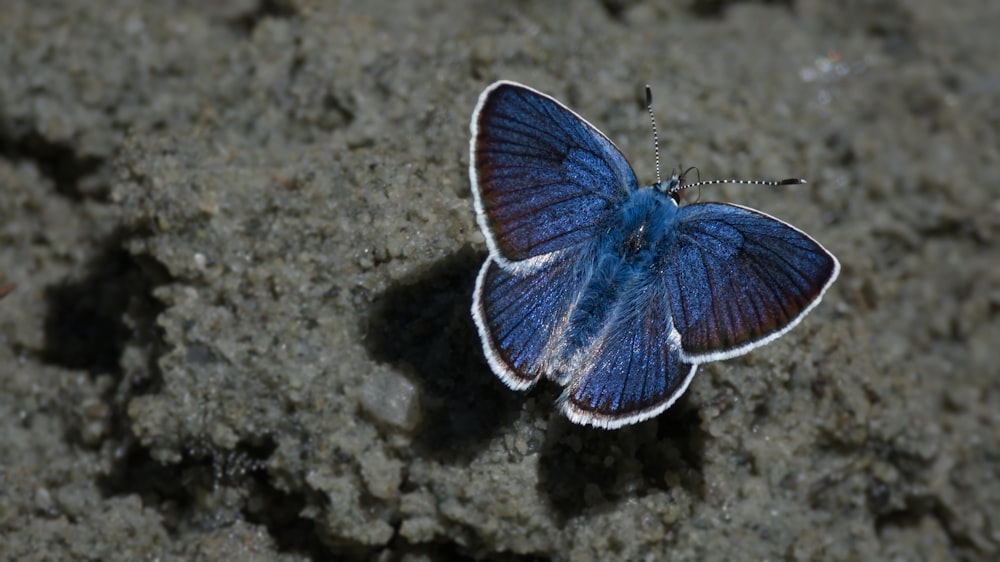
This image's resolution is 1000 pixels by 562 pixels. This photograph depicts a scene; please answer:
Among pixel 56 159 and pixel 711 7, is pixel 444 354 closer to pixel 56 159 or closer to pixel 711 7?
pixel 56 159

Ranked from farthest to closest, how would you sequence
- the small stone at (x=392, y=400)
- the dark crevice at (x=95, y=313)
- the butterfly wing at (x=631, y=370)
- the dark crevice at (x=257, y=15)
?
the dark crevice at (x=257, y=15) → the dark crevice at (x=95, y=313) → the small stone at (x=392, y=400) → the butterfly wing at (x=631, y=370)

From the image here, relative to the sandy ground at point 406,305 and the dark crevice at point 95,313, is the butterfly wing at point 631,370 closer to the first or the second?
the sandy ground at point 406,305

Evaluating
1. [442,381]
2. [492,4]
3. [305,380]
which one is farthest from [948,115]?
[305,380]

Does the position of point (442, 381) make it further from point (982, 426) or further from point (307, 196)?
point (982, 426)

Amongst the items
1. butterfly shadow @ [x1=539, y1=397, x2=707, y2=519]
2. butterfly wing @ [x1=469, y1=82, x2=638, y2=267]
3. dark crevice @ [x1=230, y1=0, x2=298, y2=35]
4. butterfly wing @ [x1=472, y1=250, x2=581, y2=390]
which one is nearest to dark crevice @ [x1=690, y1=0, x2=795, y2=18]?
dark crevice @ [x1=230, y1=0, x2=298, y2=35]

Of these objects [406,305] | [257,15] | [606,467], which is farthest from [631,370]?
[257,15]

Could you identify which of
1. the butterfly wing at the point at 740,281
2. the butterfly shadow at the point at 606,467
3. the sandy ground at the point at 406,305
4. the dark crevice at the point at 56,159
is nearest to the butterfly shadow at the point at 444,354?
the sandy ground at the point at 406,305
